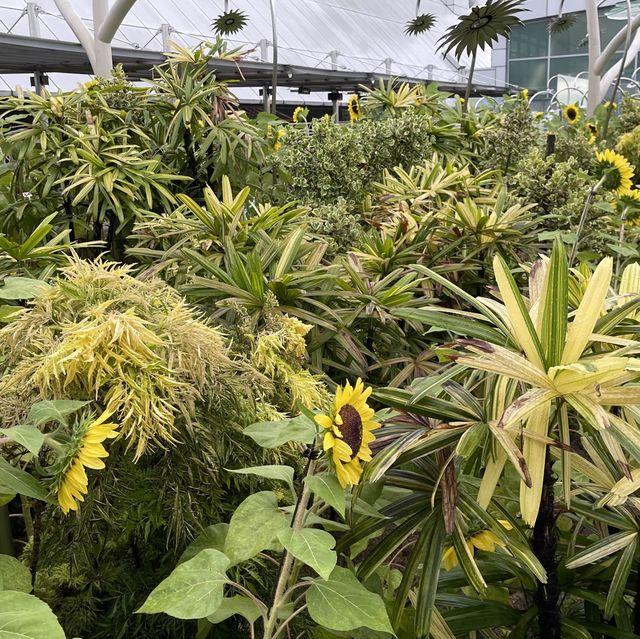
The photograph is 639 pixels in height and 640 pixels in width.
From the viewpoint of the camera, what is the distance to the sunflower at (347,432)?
0.65 metres

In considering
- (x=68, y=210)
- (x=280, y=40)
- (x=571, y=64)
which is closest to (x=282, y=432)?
(x=68, y=210)

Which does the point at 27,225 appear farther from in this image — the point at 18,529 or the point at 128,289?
the point at 128,289

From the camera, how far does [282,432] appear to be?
71cm

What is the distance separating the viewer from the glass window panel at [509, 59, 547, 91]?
14.8 metres

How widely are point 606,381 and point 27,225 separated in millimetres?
1922

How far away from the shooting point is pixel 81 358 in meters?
0.71

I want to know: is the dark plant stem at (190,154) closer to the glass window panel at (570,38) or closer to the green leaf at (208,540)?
the green leaf at (208,540)

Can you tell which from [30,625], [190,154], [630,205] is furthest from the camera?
[190,154]

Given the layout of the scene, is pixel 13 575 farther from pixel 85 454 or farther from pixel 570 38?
pixel 570 38

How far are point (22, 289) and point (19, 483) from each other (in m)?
0.31

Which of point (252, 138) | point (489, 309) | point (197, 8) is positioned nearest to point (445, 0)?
point (197, 8)

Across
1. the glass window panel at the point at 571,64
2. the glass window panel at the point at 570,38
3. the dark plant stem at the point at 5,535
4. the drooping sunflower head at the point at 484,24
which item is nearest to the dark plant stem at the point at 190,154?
the drooping sunflower head at the point at 484,24

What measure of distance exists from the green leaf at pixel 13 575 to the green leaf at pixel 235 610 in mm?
216

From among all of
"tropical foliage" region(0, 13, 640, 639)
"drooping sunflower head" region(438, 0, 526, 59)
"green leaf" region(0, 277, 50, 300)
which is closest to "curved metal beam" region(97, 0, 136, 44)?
"drooping sunflower head" region(438, 0, 526, 59)
